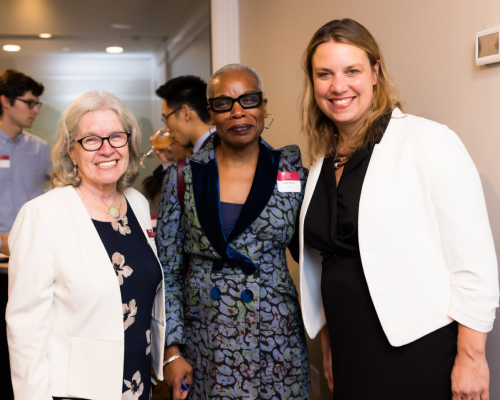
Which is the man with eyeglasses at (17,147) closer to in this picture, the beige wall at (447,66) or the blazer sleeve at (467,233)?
the beige wall at (447,66)

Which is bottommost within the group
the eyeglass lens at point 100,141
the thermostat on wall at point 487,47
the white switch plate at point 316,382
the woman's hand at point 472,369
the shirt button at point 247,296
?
the white switch plate at point 316,382

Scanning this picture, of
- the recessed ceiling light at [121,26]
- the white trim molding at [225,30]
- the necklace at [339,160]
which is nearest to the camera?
the necklace at [339,160]

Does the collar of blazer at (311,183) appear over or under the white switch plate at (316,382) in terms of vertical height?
over

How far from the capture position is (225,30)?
4273 mm

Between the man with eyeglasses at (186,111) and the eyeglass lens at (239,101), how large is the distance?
47.7 inches

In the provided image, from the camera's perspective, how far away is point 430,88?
1870 millimetres

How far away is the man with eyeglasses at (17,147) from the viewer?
12.6 feet

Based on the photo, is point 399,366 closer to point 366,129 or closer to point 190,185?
point 366,129

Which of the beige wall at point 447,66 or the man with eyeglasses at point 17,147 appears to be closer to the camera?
the beige wall at point 447,66

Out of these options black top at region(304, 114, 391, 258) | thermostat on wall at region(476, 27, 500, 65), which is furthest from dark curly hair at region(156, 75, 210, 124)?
thermostat on wall at region(476, 27, 500, 65)

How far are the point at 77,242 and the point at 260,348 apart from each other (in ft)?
2.73

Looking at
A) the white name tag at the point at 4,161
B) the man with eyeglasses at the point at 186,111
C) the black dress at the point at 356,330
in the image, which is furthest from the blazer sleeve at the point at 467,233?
the white name tag at the point at 4,161

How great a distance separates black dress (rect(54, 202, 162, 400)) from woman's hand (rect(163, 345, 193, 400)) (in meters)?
0.18

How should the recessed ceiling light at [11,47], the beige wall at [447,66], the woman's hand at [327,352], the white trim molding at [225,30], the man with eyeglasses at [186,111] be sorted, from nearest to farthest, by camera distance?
the beige wall at [447,66]
the woman's hand at [327,352]
the man with eyeglasses at [186,111]
the recessed ceiling light at [11,47]
the white trim molding at [225,30]
